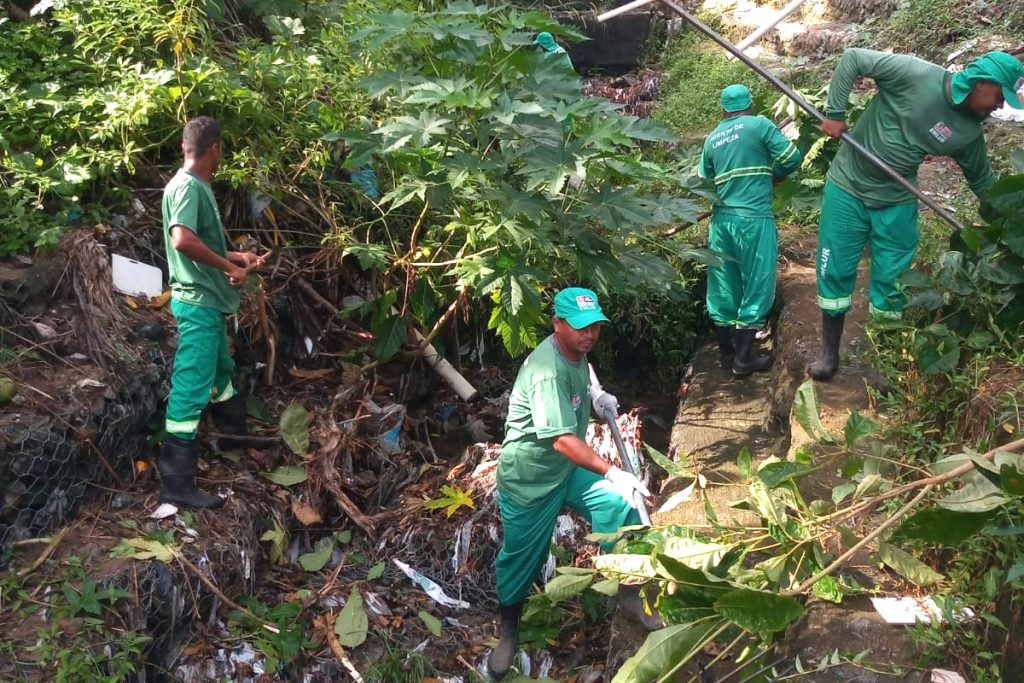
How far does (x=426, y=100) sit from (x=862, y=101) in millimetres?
3495

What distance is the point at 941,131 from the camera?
14.6 feet

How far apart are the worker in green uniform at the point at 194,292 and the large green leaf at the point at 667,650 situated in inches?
91.0

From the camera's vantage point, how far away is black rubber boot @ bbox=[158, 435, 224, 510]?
4316 mm

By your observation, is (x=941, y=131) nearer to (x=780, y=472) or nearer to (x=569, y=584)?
(x=780, y=472)

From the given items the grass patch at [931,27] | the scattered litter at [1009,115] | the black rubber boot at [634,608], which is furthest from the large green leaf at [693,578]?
the grass patch at [931,27]

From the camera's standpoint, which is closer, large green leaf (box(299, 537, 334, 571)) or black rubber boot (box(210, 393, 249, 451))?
large green leaf (box(299, 537, 334, 571))

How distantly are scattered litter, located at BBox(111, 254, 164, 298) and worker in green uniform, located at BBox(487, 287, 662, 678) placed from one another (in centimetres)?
234

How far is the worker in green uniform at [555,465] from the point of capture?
3688 mm

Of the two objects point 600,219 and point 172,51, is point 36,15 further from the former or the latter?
point 600,219

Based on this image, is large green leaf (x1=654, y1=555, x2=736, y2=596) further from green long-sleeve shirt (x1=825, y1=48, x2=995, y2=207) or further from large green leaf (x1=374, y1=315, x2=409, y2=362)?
large green leaf (x1=374, y1=315, x2=409, y2=362)

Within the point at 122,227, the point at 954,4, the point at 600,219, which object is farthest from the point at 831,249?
the point at 954,4

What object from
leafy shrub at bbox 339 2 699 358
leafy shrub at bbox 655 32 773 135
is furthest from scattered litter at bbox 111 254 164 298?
leafy shrub at bbox 655 32 773 135

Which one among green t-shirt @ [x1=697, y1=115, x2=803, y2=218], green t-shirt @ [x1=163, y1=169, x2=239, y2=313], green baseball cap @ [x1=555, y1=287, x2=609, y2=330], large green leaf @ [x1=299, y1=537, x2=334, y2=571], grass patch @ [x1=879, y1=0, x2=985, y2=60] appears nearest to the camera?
green baseball cap @ [x1=555, y1=287, x2=609, y2=330]

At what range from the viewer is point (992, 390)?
3.59 meters
